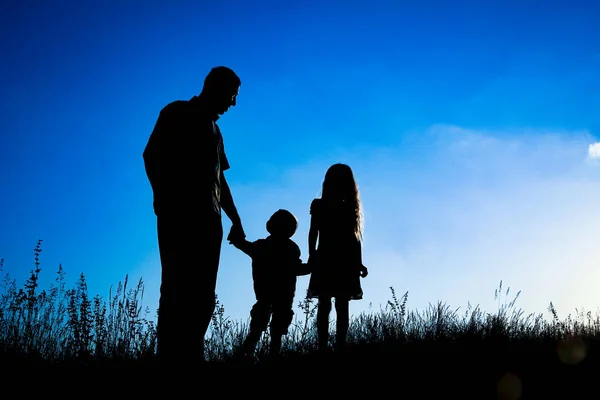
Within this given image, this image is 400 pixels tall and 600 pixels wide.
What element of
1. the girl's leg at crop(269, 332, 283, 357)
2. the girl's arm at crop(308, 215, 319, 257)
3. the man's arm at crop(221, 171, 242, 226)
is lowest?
the girl's leg at crop(269, 332, 283, 357)

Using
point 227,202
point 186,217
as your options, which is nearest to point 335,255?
point 227,202

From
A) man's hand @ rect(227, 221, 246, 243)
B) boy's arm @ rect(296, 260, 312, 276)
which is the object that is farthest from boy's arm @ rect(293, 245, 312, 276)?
man's hand @ rect(227, 221, 246, 243)

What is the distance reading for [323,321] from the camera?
16.0 feet

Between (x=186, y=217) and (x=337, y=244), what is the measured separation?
2.59m

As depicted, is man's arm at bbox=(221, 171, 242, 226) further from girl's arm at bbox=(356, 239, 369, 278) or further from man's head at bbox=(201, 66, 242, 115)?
girl's arm at bbox=(356, 239, 369, 278)

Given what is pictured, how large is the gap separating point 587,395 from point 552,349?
2.10 meters

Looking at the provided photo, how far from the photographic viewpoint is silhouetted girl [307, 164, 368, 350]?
16.4ft

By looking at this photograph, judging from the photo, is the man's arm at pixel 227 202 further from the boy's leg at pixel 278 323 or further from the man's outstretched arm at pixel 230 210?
the boy's leg at pixel 278 323

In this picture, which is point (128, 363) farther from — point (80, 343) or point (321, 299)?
point (321, 299)

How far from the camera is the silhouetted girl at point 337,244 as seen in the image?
5000 mm

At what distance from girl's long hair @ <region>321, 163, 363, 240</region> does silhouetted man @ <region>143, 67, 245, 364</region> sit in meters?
2.21

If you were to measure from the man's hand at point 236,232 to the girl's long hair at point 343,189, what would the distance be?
1.84 m

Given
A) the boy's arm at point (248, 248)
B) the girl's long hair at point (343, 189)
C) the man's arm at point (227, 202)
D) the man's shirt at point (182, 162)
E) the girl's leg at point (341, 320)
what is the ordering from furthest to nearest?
the girl's long hair at point (343, 189)
the girl's leg at point (341, 320)
the boy's arm at point (248, 248)
the man's arm at point (227, 202)
the man's shirt at point (182, 162)

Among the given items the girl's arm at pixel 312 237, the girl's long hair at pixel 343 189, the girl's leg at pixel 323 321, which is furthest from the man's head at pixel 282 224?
the girl's leg at pixel 323 321
